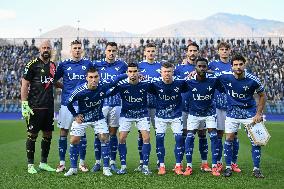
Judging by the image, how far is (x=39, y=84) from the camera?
907 centimetres

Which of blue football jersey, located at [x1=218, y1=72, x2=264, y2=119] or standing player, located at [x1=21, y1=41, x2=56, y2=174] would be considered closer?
blue football jersey, located at [x1=218, y1=72, x2=264, y2=119]

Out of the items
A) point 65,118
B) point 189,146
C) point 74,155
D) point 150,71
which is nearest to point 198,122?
point 189,146

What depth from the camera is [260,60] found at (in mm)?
39188

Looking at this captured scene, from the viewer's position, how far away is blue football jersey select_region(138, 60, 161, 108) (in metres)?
9.24

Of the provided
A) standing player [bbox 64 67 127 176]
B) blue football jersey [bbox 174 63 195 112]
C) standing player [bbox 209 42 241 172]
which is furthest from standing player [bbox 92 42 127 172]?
standing player [bbox 209 42 241 172]

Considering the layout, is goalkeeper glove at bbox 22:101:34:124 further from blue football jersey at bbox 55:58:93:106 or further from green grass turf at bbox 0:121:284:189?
green grass turf at bbox 0:121:284:189

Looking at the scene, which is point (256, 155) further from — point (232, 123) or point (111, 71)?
point (111, 71)

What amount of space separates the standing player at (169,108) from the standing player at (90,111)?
2.60 ft

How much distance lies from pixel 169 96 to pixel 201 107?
681 mm

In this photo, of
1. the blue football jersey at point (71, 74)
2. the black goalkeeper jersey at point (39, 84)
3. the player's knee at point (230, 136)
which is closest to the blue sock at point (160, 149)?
the player's knee at point (230, 136)

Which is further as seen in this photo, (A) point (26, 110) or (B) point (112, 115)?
(B) point (112, 115)

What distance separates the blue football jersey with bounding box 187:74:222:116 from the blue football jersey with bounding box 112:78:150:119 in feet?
3.02

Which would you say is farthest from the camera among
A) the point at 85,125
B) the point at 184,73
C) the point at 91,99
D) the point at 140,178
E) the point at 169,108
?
the point at 184,73

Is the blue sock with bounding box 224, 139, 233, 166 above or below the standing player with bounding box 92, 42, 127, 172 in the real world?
below
